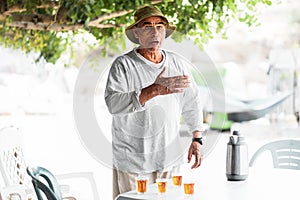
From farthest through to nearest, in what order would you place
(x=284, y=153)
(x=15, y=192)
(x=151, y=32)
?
(x=284, y=153), (x=15, y=192), (x=151, y=32)

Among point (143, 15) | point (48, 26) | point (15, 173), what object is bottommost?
point (15, 173)

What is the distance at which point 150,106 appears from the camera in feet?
9.36

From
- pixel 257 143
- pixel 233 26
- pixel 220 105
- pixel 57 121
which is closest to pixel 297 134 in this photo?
pixel 257 143

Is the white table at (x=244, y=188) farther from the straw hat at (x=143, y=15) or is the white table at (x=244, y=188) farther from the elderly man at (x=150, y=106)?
the straw hat at (x=143, y=15)

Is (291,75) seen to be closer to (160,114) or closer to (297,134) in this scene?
(297,134)

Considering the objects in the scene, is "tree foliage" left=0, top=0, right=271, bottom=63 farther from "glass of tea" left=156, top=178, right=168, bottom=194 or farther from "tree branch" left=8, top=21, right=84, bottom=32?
"glass of tea" left=156, top=178, right=168, bottom=194

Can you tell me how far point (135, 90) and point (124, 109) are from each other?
109 millimetres

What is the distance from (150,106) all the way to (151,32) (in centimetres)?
41

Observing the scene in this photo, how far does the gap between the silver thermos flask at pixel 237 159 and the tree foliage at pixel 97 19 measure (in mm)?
982

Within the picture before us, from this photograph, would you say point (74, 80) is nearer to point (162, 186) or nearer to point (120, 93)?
point (120, 93)

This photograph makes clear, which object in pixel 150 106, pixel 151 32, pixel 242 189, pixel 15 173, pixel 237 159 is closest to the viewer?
pixel 242 189

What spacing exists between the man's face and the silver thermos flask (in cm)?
62

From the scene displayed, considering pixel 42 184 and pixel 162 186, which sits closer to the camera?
pixel 42 184

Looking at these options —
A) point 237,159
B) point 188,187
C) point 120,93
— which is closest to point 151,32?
point 120,93
